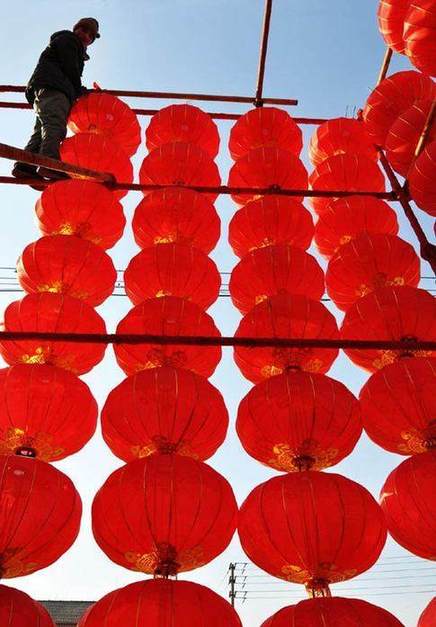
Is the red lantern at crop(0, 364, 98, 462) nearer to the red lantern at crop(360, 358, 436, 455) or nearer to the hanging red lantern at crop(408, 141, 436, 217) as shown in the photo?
the red lantern at crop(360, 358, 436, 455)

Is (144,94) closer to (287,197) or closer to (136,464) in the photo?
(287,197)

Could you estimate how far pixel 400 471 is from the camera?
2.91 metres

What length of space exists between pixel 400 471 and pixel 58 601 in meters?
9.57

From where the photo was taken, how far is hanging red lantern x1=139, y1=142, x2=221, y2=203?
500cm

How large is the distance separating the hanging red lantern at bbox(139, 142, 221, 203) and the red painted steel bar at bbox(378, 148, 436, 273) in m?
1.40

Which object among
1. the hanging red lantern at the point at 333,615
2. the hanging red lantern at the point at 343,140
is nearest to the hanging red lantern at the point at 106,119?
the hanging red lantern at the point at 343,140

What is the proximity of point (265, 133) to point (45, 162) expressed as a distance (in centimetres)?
255

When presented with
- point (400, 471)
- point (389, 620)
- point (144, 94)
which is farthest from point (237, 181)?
point (389, 620)

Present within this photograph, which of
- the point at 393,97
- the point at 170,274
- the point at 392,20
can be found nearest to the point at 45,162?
the point at 170,274

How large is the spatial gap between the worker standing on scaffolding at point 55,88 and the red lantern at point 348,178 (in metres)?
2.00

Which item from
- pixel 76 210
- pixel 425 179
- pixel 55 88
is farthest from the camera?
pixel 55 88

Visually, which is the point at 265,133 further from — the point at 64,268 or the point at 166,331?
the point at 166,331

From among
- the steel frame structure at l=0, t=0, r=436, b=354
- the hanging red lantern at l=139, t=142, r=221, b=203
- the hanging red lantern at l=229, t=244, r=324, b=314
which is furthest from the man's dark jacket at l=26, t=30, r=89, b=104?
the hanging red lantern at l=229, t=244, r=324, b=314

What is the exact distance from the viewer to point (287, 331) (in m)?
3.45
